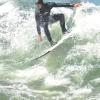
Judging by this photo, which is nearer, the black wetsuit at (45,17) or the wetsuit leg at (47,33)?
the black wetsuit at (45,17)

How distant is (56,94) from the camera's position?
15.7 m

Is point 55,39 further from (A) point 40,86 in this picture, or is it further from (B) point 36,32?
(A) point 40,86

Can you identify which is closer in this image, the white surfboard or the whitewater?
the whitewater

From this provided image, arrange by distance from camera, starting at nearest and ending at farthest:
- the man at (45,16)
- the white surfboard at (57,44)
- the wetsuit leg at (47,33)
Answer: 1. the man at (45,16)
2. the wetsuit leg at (47,33)
3. the white surfboard at (57,44)

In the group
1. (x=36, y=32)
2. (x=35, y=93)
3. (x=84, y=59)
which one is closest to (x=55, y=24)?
(x=36, y=32)

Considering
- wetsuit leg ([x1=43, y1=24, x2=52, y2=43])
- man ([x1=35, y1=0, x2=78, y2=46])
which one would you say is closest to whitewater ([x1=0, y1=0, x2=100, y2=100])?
wetsuit leg ([x1=43, y1=24, x2=52, y2=43])

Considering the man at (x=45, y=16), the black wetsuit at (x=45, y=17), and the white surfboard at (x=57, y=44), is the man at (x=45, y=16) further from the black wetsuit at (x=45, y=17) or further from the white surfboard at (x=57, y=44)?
the white surfboard at (x=57, y=44)

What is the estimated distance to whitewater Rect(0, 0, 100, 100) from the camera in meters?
15.8

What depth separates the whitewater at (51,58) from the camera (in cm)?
1582

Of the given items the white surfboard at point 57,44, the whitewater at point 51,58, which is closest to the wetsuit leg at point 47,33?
the white surfboard at point 57,44

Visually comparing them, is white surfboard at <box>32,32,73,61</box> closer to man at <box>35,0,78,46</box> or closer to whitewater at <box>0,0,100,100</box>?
whitewater at <box>0,0,100,100</box>

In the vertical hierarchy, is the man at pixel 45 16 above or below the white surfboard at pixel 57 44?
above

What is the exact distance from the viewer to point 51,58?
17656 millimetres

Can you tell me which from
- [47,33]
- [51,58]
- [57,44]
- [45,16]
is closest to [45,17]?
[45,16]
